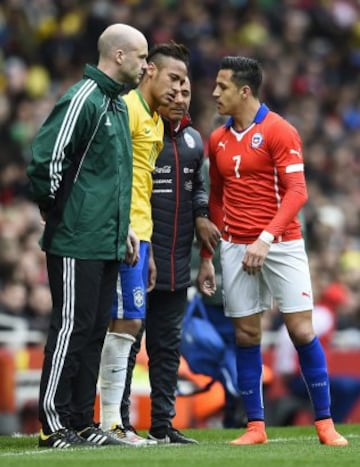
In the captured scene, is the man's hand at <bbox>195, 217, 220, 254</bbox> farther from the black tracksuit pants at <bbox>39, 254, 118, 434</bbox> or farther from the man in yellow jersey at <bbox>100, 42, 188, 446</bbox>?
the black tracksuit pants at <bbox>39, 254, 118, 434</bbox>

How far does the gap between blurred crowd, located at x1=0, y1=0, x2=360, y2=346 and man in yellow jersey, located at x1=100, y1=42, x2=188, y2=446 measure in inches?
209

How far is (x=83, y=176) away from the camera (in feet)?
28.1

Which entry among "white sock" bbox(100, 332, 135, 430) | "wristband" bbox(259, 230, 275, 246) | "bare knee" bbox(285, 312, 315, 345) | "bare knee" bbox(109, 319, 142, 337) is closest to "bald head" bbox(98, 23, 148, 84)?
"wristband" bbox(259, 230, 275, 246)

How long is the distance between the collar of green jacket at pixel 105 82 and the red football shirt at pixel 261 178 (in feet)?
2.57

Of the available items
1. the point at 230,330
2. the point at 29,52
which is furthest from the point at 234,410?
the point at 29,52

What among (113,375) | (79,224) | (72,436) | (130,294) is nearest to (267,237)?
(130,294)

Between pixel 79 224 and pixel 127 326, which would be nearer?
pixel 79 224

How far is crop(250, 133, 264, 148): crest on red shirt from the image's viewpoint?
897 centimetres

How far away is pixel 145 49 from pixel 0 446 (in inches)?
95.4

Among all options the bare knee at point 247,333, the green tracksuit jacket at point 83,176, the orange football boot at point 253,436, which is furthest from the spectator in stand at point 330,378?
the green tracksuit jacket at point 83,176

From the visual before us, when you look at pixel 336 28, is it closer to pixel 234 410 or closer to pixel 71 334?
pixel 234 410

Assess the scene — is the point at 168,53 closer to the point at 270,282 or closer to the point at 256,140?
the point at 256,140

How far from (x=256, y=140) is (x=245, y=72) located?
0.43m

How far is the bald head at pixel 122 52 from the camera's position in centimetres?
873
